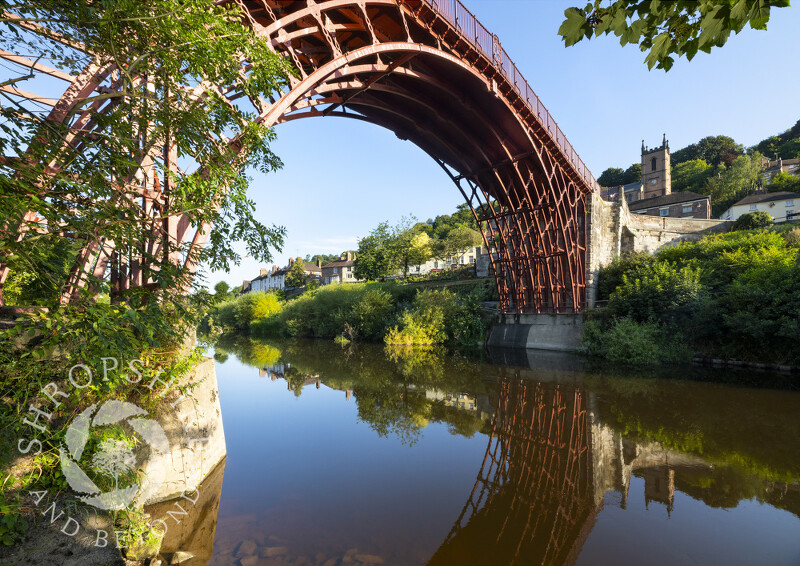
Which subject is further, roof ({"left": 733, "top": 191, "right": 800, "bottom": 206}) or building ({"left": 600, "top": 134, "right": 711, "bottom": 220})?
building ({"left": 600, "top": 134, "right": 711, "bottom": 220})

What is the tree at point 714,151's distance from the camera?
64.2 m

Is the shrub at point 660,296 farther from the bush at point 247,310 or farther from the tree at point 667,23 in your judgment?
the bush at point 247,310

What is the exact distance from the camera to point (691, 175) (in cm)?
6150

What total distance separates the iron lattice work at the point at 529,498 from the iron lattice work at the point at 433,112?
525 centimetres

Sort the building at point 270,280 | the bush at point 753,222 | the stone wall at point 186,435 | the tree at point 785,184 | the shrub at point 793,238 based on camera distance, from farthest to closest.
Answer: the building at point 270,280, the tree at point 785,184, the bush at point 753,222, the shrub at point 793,238, the stone wall at point 186,435

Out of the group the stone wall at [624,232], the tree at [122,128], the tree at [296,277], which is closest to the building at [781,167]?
the stone wall at [624,232]

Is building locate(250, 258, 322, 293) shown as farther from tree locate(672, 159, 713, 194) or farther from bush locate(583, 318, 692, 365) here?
tree locate(672, 159, 713, 194)

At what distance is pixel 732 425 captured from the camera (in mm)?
8539

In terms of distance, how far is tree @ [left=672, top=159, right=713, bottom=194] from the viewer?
58.2 meters

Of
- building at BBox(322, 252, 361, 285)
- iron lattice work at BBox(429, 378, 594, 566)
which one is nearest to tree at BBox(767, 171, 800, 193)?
iron lattice work at BBox(429, 378, 594, 566)

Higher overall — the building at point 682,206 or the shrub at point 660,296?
the building at point 682,206

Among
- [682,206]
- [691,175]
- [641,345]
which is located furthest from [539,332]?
[691,175]

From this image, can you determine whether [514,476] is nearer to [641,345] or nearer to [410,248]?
[641,345]

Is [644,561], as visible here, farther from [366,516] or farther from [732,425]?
[732,425]
